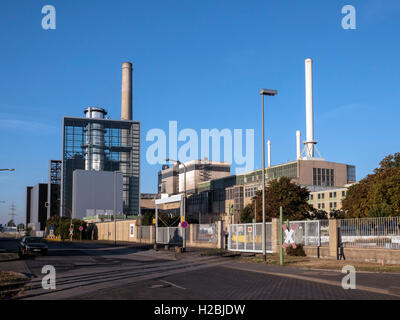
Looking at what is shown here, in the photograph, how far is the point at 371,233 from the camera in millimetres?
26688

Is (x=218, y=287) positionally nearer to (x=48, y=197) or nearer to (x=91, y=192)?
(x=91, y=192)

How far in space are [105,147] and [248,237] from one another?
129133 millimetres

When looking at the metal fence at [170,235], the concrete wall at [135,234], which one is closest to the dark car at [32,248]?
the concrete wall at [135,234]

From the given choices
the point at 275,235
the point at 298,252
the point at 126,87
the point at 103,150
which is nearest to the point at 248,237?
the point at 275,235

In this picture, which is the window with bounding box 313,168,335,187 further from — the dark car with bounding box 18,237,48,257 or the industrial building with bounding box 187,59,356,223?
the dark car with bounding box 18,237,48,257

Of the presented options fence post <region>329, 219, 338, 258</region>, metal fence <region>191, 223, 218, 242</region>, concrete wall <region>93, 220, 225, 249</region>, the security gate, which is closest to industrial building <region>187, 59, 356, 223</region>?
concrete wall <region>93, 220, 225, 249</region>

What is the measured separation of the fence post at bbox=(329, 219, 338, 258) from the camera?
28922mm

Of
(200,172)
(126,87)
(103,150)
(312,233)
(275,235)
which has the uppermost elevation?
(126,87)

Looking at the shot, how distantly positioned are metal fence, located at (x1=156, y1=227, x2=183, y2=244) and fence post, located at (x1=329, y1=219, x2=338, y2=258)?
29775mm

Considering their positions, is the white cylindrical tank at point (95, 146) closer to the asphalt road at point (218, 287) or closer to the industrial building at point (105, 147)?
the industrial building at point (105, 147)

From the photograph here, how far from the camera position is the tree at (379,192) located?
178 feet

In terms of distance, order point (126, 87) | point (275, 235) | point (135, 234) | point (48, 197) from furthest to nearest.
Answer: point (48, 197) < point (126, 87) < point (135, 234) < point (275, 235)

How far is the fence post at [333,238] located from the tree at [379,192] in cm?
2083
